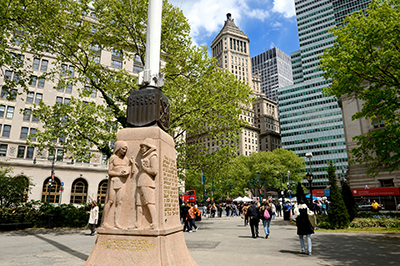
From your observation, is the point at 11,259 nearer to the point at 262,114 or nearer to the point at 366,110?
the point at 366,110

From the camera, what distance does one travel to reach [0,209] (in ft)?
56.0

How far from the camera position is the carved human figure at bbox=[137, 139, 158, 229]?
239 inches

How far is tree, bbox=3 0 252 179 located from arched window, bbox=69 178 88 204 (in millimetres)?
31023

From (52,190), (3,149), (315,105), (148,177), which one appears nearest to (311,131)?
(315,105)

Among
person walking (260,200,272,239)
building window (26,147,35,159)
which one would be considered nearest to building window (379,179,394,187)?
person walking (260,200,272,239)

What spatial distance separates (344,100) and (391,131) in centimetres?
4104

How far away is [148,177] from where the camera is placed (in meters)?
6.29

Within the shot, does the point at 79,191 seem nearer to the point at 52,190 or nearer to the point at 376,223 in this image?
the point at 52,190

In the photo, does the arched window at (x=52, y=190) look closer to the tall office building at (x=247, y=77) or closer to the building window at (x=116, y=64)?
the building window at (x=116, y=64)

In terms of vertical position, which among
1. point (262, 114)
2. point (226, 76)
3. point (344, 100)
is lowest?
point (226, 76)

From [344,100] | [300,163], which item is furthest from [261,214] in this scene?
[300,163]

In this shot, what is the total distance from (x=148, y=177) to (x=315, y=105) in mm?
123636

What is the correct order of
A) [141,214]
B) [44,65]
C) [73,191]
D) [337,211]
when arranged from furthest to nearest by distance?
[44,65], [73,191], [337,211], [141,214]

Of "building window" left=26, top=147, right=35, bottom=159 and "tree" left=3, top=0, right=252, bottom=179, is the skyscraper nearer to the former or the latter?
"building window" left=26, top=147, right=35, bottom=159
